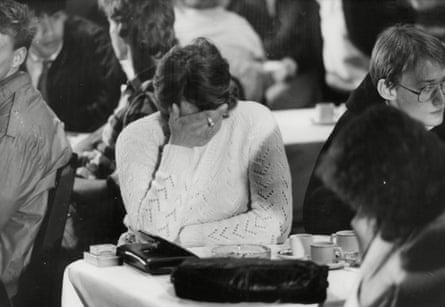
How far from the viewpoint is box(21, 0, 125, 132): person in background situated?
3.09 meters

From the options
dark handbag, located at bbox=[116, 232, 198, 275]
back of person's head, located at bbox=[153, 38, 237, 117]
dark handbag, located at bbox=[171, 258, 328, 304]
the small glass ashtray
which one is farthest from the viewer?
back of person's head, located at bbox=[153, 38, 237, 117]

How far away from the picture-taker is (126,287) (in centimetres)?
246

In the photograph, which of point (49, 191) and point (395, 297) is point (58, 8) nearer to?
point (49, 191)

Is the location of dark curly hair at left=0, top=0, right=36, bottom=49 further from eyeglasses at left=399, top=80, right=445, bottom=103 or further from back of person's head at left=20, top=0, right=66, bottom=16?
eyeglasses at left=399, top=80, right=445, bottom=103

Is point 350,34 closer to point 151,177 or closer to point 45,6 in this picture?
point 151,177

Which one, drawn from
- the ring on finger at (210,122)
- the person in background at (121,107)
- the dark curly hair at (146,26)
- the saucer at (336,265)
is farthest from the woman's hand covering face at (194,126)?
the saucer at (336,265)

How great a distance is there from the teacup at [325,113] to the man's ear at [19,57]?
1.21m

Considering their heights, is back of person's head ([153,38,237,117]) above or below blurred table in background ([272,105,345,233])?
above

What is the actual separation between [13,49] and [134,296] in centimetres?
117

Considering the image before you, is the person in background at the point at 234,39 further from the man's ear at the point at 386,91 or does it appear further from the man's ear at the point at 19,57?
the man's ear at the point at 19,57

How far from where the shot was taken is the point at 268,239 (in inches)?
124

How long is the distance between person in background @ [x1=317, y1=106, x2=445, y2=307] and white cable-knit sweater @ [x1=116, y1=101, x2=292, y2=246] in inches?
19.1

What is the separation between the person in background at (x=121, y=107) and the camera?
318cm

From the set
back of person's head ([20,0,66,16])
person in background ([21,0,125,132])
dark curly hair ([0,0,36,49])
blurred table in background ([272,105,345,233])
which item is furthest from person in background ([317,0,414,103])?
dark curly hair ([0,0,36,49])
